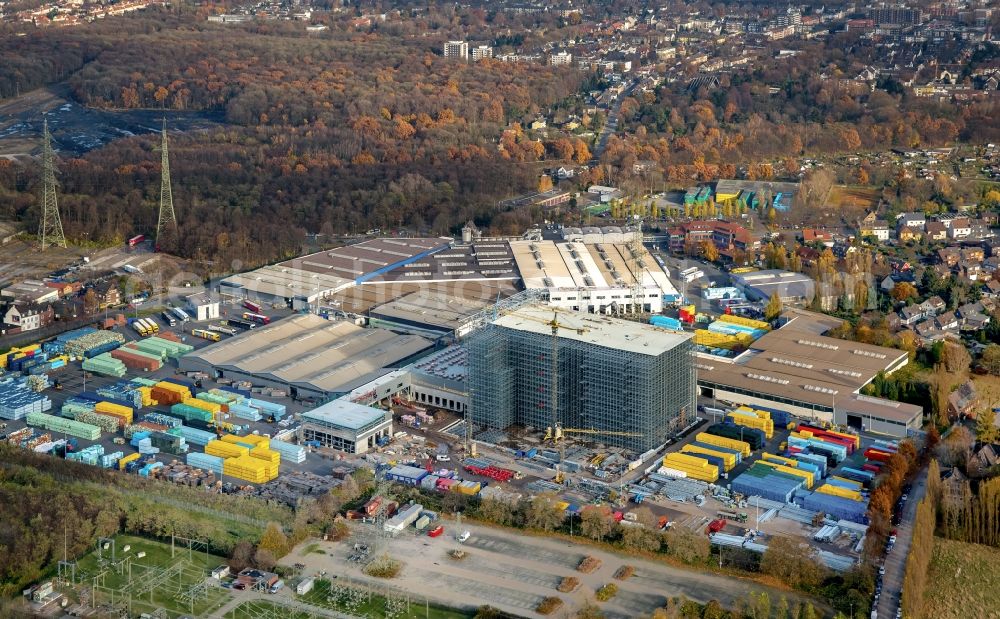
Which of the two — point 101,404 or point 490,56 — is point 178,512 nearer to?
point 101,404

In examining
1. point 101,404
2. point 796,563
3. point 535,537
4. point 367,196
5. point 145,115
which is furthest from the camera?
point 145,115

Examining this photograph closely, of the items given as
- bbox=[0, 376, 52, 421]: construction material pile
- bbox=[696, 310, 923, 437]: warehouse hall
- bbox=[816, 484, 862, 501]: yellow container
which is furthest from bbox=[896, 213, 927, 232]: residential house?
bbox=[0, 376, 52, 421]: construction material pile

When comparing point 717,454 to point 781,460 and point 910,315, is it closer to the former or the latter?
point 781,460

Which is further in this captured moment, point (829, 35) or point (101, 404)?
point (829, 35)

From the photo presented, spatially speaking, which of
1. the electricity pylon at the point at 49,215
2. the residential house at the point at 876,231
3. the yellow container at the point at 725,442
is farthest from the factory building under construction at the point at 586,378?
the electricity pylon at the point at 49,215

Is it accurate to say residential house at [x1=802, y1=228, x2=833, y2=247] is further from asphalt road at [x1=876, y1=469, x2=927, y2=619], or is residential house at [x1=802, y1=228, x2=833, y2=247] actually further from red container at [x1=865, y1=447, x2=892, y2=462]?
asphalt road at [x1=876, y1=469, x2=927, y2=619]

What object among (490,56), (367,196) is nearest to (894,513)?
(367,196)

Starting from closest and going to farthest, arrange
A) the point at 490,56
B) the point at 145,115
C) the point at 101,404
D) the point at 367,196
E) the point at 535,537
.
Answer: the point at 535,537
the point at 101,404
the point at 367,196
the point at 145,115
the point at 490,56
